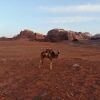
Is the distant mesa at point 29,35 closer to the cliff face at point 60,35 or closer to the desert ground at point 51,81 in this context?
the cliff face at point 60,35

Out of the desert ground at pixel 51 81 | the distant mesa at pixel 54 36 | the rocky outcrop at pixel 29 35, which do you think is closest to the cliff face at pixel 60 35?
the distant mesa at pixel 54 36

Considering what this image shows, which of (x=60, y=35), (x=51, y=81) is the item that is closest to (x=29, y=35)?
(x=60, y=35)

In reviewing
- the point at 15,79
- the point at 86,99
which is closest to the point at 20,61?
the point at 15,79

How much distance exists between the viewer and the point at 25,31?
61594mm

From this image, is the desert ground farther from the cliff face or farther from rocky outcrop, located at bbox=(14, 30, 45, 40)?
rocky outcrop, located at bbox=(14, 30, 45, 40)

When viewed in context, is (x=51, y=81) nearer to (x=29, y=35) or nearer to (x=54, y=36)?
(x=54, y=36)

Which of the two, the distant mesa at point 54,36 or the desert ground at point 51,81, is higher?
the distant mesa at point 54,36

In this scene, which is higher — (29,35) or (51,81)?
(29,35)

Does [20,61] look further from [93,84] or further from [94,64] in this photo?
[93,84]

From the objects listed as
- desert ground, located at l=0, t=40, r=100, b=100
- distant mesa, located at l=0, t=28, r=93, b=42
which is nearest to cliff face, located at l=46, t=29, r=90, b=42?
distant mesa, located at l=0, t=28, r=93, b=42

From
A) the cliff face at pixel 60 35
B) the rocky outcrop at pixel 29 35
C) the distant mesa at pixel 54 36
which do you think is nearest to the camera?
the distant mesa at pixel 54 36

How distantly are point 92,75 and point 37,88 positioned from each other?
10.4 ft

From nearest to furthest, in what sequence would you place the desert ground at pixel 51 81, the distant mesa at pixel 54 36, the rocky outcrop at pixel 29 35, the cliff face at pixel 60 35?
the desert ground at pixel 51 81 → the distant mesa at pixel 54 36 → the cliff face at pixel 60 35 → the rocky outcrop at pixel 29 35

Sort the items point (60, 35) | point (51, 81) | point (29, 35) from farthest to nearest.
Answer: point (29, 35), point (60, 35), point (51, 81)
